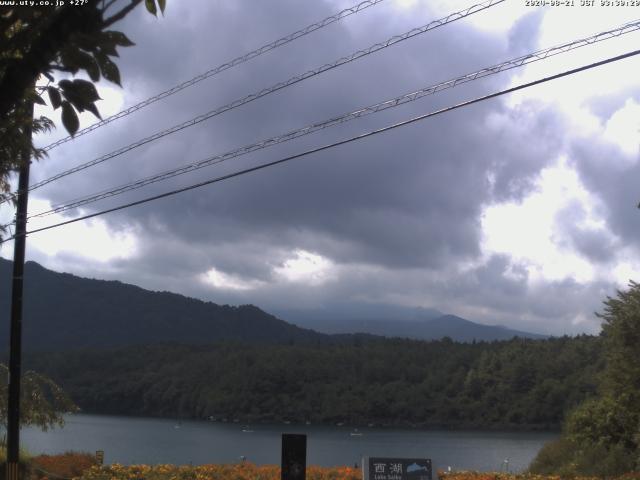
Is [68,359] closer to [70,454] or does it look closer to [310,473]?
[70,454]

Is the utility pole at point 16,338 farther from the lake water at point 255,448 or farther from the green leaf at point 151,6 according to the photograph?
the green leaf at point 151,6

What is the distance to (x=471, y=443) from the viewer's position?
46.8m

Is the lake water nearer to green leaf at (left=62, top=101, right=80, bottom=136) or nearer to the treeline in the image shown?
the treeline

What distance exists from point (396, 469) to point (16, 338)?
825 cm

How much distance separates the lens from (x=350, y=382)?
76.6 meters

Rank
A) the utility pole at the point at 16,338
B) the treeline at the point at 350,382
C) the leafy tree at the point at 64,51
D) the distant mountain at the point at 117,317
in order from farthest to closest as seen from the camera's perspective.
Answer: the distant mountain at the point at 117,317, the treeline at the point at 350,382, the utility pole at the point at 16,338, the leafy tree at the point at 64,51

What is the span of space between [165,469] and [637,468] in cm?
1060

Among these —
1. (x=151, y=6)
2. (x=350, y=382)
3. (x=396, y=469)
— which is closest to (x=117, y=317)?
(x=350, y=382)

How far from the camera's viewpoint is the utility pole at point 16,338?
15.6 m

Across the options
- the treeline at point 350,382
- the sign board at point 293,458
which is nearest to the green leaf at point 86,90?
the sign board at point 293,458

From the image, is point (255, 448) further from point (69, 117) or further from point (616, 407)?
point (69, 117)

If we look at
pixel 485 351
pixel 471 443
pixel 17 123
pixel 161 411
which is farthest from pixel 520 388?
pixel 17 123

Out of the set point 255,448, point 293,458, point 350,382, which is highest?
point 350,382

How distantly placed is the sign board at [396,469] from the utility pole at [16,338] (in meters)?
7.09
